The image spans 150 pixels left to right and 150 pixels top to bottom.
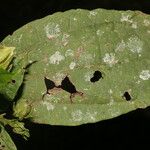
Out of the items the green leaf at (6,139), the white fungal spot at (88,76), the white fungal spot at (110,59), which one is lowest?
the green leaf at (6,139)

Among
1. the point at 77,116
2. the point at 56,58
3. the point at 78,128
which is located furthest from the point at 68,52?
the point at 78,128

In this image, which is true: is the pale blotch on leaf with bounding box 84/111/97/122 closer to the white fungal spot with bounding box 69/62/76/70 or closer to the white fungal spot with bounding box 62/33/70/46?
the white fungal spot with bounding box 69/62/76/70

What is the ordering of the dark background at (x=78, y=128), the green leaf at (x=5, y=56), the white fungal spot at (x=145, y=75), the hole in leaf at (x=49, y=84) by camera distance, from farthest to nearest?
the dark background at (x=78, y=128) < the hole in leaf at (x=49, y=84) < the white fungal spot at (x=145, y=75) < the green leaf at (x=5, y=56)

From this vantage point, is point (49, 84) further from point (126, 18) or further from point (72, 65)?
point (126, 18)

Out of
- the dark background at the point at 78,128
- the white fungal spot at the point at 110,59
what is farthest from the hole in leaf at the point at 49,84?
the dark background at the point at 78,128

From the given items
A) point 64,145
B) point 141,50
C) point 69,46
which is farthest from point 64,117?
point 64,145

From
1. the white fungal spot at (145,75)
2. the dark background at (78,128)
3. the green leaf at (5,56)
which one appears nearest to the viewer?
the green leaf at (5,56)

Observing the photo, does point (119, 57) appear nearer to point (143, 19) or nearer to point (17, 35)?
point (143, 19)

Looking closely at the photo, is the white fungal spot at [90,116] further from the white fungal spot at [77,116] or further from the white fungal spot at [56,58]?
the white fungal spot at [56,58]
